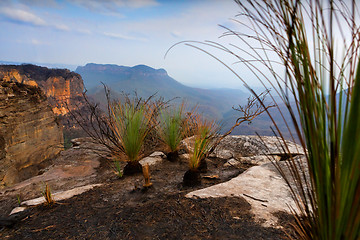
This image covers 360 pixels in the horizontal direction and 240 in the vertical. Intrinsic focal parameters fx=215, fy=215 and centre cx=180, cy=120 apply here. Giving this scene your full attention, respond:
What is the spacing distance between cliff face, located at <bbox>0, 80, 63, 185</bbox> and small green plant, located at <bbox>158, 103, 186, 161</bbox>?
6.73m

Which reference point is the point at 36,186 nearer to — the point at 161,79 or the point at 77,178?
the point at 77,178

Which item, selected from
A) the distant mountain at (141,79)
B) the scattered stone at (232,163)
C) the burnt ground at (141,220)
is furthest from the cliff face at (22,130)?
the distant mountain at (141,79)

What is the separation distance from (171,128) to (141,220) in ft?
7.07

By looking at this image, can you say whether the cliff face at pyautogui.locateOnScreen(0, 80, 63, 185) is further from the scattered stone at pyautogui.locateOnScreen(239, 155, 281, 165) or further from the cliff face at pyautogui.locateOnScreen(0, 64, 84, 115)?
the cliff face at pyautogui.locateOnScreen(0, 64, 84, 115)

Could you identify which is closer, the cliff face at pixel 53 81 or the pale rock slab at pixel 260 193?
the pale rock slab at pixel 260 193

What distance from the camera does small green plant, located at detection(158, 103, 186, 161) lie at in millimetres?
3842

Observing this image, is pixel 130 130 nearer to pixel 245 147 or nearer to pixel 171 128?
pixel 171 128

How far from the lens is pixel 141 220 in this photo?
1752 mm

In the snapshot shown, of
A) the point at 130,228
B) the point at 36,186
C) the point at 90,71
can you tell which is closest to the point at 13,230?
the point at 130,228

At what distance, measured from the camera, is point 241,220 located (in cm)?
172


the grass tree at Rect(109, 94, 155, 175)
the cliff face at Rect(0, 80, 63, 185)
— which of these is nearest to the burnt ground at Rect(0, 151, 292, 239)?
the grass tree at Rect(109, 94, 155, 175)

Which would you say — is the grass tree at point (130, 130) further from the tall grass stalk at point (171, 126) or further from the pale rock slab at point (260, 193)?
the pale rock slab at point (260, 193)

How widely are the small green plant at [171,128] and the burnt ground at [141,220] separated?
1.58m

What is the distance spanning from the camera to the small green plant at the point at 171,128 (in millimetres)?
3842
